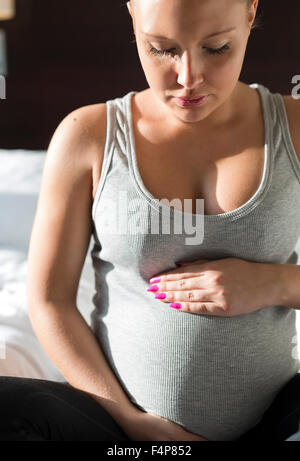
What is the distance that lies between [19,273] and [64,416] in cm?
62

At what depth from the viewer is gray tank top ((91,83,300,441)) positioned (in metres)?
0.81

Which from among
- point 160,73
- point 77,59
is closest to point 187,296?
point 160,73

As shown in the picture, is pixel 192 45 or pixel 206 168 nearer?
pixel 192 45

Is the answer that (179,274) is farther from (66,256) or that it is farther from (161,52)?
(161,52)

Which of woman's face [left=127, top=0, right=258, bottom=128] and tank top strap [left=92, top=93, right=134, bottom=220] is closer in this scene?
woman's face [left=127, top=0, right=258, bottom=128]

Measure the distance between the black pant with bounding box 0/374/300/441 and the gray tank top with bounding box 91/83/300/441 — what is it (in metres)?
0.03

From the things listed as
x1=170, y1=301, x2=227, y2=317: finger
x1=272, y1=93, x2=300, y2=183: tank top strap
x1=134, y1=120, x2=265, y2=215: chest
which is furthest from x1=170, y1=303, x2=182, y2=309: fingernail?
x1=272, y1=93, x2=300, y2=183: tank top strap

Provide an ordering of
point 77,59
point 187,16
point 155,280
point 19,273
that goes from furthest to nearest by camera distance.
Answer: point 77,59, point 19,273, point 155,280, point 187,16

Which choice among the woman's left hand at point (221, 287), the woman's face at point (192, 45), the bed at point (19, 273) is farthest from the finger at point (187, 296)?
the bed at point (19, 273)

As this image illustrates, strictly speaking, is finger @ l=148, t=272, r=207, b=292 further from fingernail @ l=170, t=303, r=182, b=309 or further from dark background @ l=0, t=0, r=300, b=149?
dark background @ l=0, t=0, r=300, b=149

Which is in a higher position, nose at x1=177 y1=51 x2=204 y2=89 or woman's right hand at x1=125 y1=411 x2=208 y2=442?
nose at x1=177 y1=51 x2=204 y2=89

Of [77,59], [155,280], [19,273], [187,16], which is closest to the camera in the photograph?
[187,16]

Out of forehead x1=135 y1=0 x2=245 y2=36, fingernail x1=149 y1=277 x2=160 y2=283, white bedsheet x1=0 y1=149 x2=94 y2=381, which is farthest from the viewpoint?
white bedsheet x1=0 y1=149 x2=94 y2=381

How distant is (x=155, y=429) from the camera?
31.9 inches
